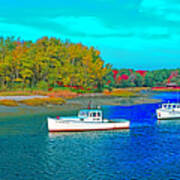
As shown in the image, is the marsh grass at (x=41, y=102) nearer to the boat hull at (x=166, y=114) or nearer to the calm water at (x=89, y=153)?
the calm water at (x=89, y=153)

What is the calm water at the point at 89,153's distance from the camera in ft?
98.5

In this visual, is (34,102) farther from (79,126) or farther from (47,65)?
(47,65)

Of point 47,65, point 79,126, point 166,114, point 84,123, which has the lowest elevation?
point 79,126

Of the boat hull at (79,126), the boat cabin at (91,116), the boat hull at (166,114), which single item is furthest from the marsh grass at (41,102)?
the boat hull at (79,126)

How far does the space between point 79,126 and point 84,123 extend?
3.20 feet

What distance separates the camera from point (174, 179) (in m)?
28.4

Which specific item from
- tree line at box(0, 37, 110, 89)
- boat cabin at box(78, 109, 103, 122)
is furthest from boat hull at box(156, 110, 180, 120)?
tree line at box(0, 37, 110, 89)

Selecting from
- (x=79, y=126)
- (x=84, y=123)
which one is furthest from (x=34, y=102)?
(x=84, y=123)

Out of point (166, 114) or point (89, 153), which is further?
point (166, 114)

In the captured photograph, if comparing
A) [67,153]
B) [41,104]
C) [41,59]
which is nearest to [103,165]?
[67,153]

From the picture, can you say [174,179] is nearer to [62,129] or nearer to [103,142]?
[103,142]

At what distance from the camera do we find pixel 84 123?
5103cm

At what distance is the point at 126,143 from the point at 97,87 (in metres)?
110

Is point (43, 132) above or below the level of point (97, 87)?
below
